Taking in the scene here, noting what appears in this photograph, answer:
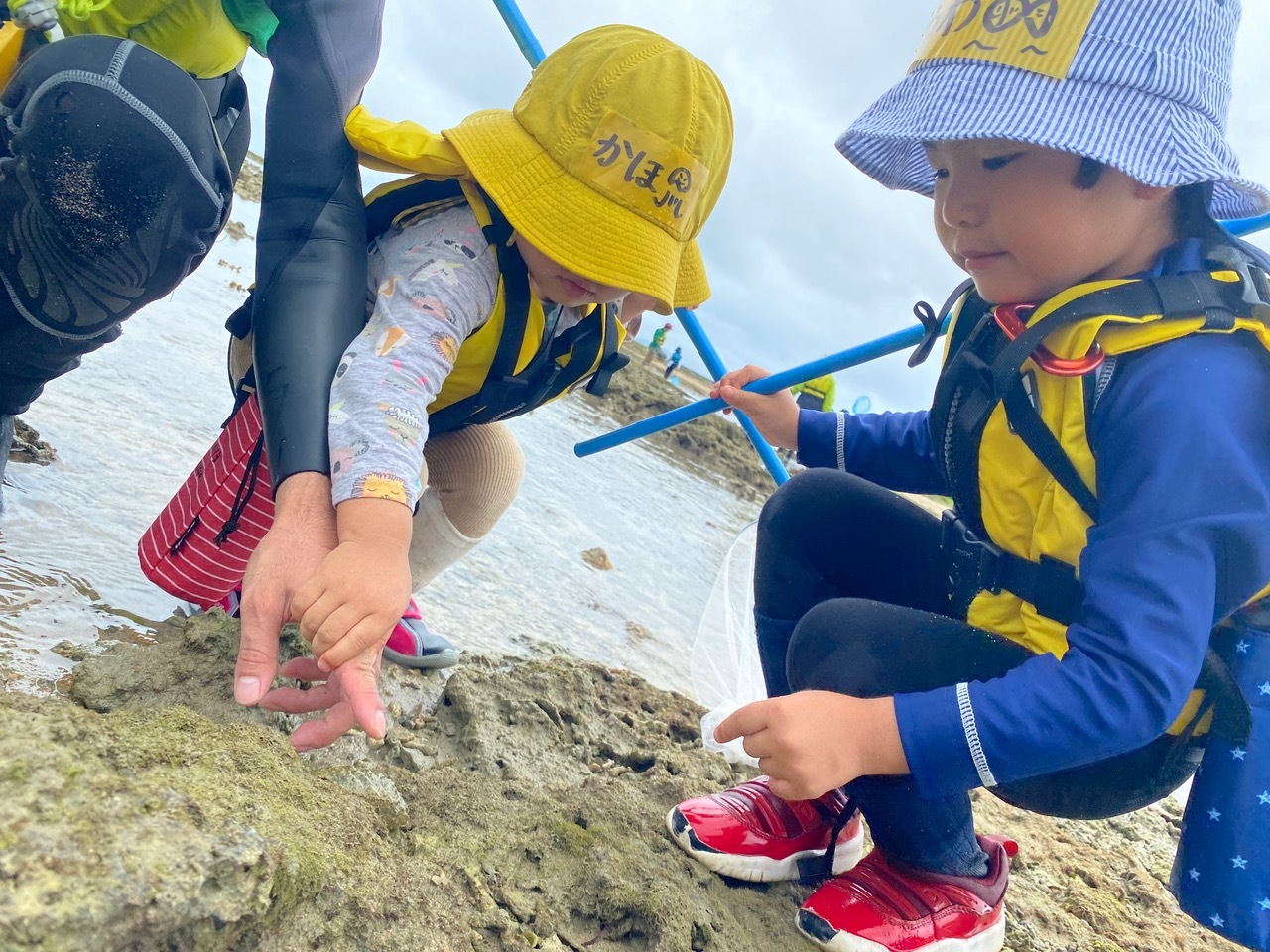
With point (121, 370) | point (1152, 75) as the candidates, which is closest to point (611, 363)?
point (1152, 75)

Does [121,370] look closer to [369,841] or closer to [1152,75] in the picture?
[369,841]

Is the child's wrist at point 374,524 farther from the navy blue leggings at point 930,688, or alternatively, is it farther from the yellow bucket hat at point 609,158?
the navy blue leggings at point 930,688

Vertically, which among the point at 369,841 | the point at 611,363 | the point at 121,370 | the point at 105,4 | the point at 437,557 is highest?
the point at 105,4

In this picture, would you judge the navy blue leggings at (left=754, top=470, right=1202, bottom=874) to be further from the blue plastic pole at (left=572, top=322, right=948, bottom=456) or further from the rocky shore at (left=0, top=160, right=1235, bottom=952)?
the blue plastic pole at (left=572, top=322, right=948, bottom=456)

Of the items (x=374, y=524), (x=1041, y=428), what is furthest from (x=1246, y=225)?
(x=374, y=524)

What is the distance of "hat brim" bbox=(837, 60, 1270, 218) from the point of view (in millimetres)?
1213

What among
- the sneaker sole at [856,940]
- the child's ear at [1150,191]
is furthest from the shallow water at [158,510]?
the child's ear at [1150,191]

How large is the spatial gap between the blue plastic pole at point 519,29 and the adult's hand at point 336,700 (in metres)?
2.28

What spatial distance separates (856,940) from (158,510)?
5.77 ft

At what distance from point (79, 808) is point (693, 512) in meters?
5.08

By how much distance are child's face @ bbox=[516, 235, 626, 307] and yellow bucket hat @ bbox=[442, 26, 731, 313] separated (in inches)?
2.4

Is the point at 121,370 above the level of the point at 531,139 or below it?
below

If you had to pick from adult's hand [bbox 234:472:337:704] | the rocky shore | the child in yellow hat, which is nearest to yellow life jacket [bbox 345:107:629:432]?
the child in yellow hat

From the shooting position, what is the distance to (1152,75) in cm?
125
